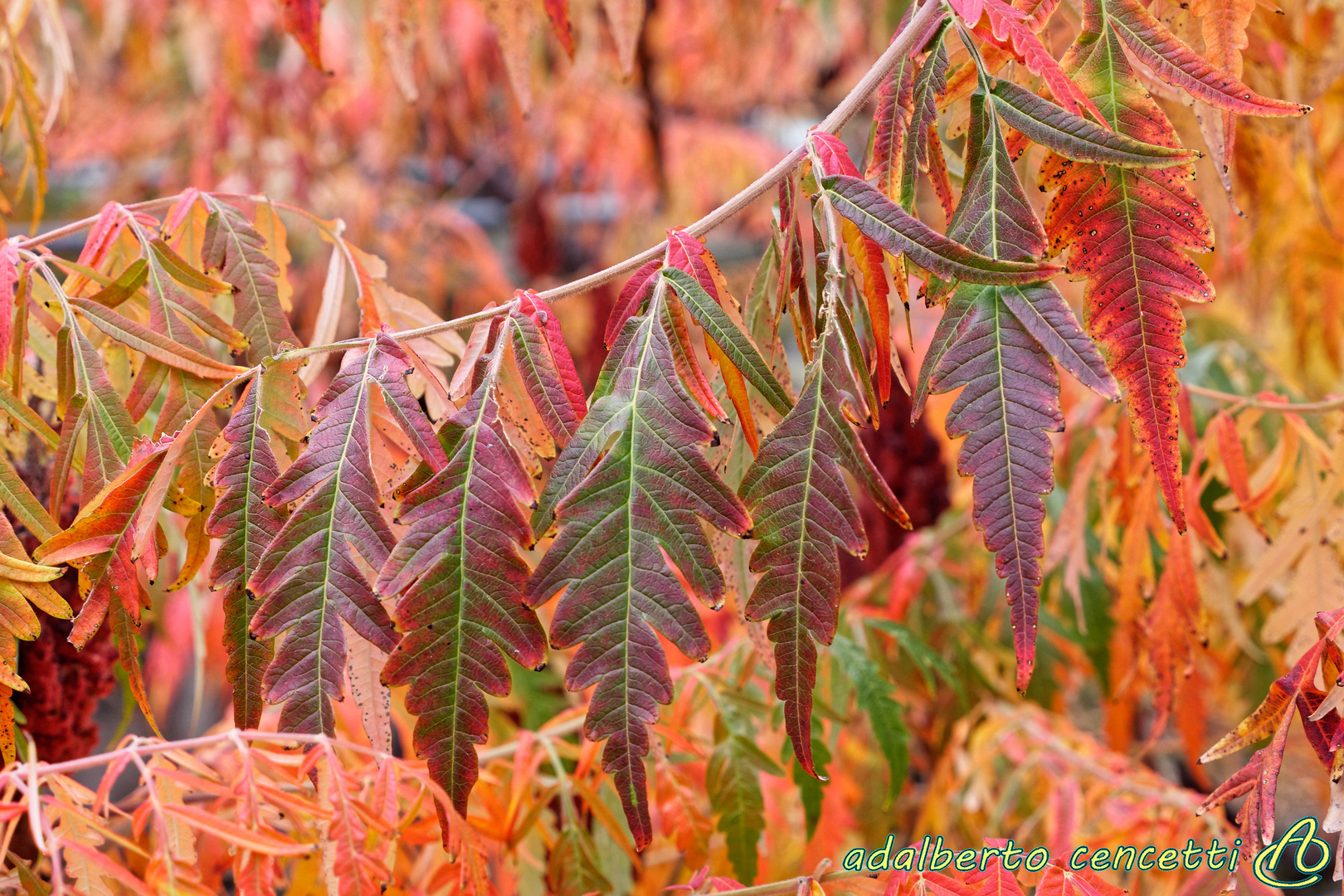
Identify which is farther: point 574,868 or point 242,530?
point 574,868

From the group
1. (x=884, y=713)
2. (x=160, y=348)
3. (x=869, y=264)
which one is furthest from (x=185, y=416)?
(x=884, y=713)

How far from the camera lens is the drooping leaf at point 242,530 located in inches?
17.7

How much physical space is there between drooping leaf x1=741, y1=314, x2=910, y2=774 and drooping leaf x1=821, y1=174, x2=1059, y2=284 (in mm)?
44

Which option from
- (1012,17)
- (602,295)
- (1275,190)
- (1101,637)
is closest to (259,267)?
(1012,17)

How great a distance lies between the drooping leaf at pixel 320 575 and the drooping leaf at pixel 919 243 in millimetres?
215

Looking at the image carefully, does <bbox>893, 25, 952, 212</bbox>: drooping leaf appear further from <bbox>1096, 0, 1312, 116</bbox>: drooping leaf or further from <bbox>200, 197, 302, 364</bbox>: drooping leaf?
<bbox>200, 197, 302, 364</bbox>: drooping leaf

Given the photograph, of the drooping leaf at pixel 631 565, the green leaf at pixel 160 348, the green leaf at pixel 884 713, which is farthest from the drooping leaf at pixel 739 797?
the green leaf at pixel 160 348

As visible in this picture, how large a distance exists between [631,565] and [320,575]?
0.46 ft

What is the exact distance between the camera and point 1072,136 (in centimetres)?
42

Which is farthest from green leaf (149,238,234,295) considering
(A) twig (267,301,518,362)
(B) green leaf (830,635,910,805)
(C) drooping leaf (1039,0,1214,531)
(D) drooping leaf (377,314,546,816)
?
(B) green leaf (830,635,910,805)

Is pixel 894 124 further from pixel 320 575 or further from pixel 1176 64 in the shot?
pixel 320 575

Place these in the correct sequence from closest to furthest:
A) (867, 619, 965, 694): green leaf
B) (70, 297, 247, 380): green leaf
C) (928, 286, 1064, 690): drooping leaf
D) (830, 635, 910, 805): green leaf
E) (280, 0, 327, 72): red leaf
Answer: (928, 286, 1064, 690): drooping leaf → (70, 297, 247, 380): green leaf → (280, 0, 327, 72): red leaf → (830, 635, 910, 805): green leaf → (867, 619, 965, 694): green leaf

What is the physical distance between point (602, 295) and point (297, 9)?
A: 4.54 ft

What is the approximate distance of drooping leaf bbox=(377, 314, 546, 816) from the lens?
42cm
